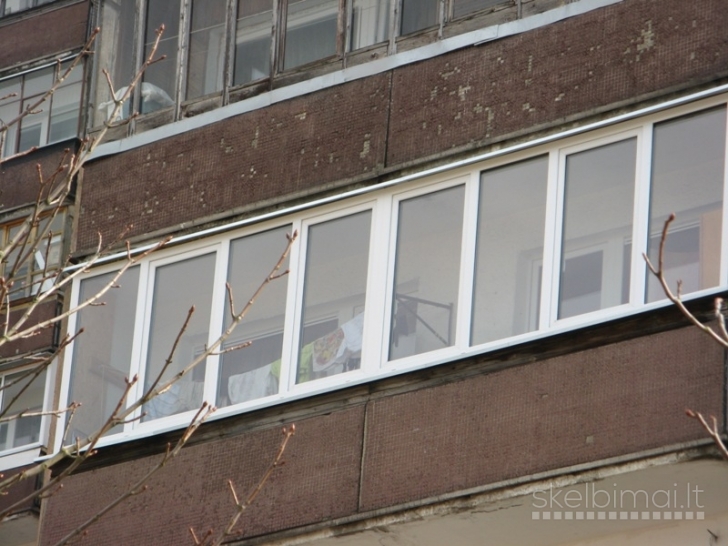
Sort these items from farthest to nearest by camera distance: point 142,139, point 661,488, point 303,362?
1. point 142,139
2. point 303,362
3. point 661,488

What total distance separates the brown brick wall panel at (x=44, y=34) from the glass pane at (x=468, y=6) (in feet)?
18.2

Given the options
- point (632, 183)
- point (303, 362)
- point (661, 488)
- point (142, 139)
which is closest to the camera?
point (661, 488)

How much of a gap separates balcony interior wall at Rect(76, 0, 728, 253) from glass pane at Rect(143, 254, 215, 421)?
0.41 metres

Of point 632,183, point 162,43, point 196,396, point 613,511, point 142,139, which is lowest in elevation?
point 613,511

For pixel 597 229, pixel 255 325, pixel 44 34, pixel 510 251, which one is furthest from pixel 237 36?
pixel 44 34

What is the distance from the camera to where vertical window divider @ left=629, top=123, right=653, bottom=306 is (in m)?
11.0

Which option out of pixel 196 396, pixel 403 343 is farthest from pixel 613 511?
pixel 196 396

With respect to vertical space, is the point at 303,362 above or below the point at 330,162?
below

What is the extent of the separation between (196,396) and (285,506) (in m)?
1.37

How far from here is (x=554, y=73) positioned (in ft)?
39.9

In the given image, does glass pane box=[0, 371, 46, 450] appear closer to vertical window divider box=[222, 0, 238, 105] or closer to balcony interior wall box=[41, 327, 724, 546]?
balcony interior wall box=[41, 327, 724, 546]

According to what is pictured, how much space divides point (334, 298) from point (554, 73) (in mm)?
2348

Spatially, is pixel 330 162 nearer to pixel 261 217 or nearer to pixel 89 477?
pixel 261 217

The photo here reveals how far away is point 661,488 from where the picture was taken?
10680 mm
